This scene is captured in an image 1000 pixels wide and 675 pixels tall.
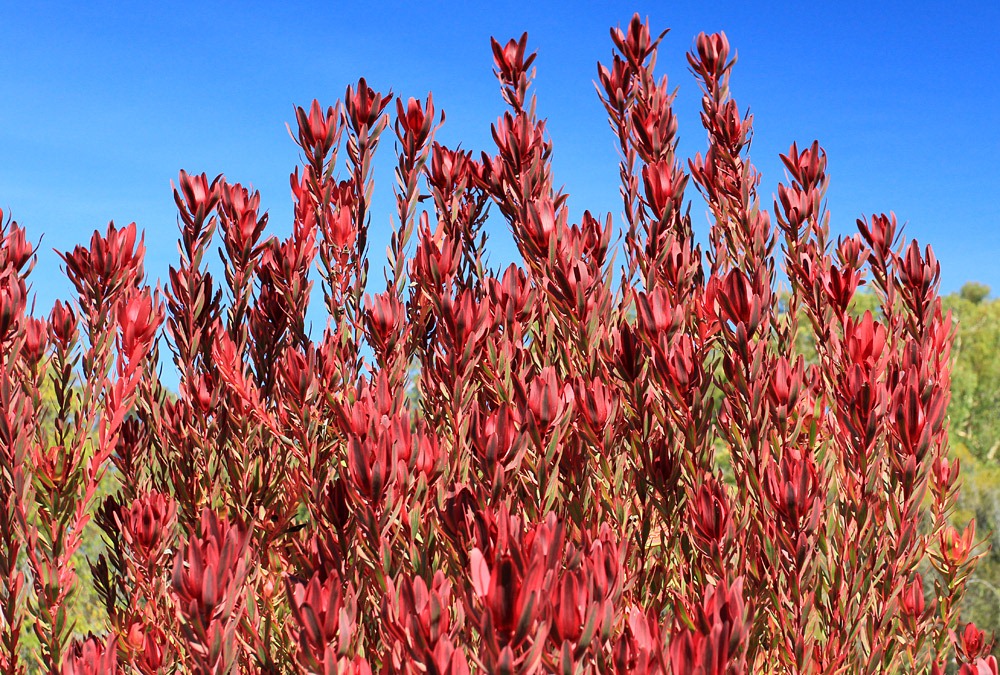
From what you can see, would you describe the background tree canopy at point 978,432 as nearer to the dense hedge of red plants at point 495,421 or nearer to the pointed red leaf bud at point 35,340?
the dense hedge of red plants at point 495,421

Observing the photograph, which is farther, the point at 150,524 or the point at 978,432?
the point at 978,432

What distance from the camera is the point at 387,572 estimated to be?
7.02 feet

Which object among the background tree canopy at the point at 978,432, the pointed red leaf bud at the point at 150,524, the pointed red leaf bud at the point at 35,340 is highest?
the background tree canopy at the point at 978,432

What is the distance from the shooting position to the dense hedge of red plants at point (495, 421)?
227cm

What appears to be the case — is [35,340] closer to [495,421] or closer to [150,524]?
[150,524]

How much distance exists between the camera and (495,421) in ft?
7.50

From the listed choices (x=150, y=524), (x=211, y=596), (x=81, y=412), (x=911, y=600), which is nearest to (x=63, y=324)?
(x=81, y=412)

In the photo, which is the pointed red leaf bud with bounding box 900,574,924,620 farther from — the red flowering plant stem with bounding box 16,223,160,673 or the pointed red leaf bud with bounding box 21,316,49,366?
the pointed red leaf bud with bounding box 21,316,49,366

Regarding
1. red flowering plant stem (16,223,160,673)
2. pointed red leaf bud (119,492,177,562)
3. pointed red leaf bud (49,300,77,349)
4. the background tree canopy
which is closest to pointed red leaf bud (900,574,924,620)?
pointed red leaf bud (119,492,177,562)

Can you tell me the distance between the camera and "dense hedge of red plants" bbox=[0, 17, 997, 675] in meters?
2.27

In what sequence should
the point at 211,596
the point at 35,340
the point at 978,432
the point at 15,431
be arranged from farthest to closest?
the point at 978,432
the point at 35,340
the point at 15,431
the point at 211,596

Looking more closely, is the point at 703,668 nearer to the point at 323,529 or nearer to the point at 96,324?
the point at 323,529

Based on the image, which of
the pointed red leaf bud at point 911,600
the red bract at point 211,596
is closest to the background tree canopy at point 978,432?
the pointed red leaf bud at point 911,600

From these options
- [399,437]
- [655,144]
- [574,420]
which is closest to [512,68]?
[655,144]
